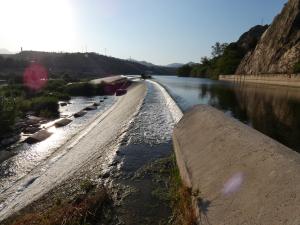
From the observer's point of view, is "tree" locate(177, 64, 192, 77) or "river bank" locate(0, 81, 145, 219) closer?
"river bank" locate(0, 81, 145, 219)

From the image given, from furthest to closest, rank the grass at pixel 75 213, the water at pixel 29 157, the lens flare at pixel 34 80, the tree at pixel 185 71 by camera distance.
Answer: the tree at pixel 185 71 < the lens flare at pixel 34 80 < the water at pixel 29 157 < the grass at pixel 75 213

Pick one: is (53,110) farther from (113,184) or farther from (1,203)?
(113,184)

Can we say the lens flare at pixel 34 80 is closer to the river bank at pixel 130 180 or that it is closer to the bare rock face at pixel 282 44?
the river bank at pixel 130 180

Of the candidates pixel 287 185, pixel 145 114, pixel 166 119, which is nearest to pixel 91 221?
pixel 287 185

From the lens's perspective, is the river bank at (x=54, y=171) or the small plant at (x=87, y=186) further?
the river bank at (x=54, y=171)

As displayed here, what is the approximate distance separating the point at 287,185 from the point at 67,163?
1050cm

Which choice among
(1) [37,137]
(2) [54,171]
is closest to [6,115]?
(1) [37,137]

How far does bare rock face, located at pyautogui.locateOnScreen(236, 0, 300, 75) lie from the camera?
236ft

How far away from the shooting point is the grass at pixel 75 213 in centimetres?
776

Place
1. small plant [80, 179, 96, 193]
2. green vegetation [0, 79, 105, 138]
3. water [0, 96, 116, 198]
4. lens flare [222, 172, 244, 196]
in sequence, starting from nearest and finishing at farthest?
lens flare [222, 172, 244, 196]
small plant [80, 179, 96, 193]
water [0, 96, 116, 198]
green vegetation [0, 79, 105, 138]

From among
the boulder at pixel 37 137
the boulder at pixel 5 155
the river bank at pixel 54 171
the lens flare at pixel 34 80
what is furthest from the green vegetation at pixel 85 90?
the river bank at pixel 54 171

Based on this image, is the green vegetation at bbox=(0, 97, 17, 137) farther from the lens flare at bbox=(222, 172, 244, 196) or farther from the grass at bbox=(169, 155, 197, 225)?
the lens flare at bbox=(222, 172, 244, 196)

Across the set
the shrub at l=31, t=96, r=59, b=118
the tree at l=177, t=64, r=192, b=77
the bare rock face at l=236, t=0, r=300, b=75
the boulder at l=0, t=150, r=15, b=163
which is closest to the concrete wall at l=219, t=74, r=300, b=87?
the bare rock face at l=236, t=0, r=300, b=75

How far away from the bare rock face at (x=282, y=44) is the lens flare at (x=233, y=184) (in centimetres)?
6446
